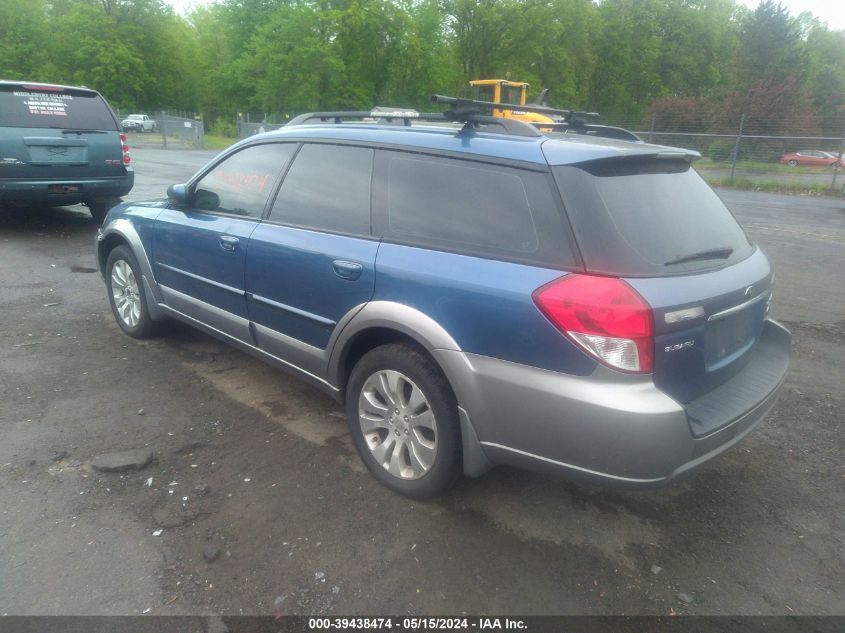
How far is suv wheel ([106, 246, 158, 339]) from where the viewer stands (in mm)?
4949

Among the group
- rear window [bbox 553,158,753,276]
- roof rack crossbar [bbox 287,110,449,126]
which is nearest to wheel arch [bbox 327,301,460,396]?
rear window [bbox 553,158,753,276]

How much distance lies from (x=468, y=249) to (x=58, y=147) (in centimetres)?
782

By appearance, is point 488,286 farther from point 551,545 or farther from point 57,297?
point 57,297

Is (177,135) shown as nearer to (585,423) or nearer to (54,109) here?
(54,109)

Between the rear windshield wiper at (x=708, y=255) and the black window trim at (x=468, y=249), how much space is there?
1.44ft

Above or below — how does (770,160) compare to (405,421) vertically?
above

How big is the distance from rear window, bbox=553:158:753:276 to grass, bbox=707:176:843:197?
19832 millimetres

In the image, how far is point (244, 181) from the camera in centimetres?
406

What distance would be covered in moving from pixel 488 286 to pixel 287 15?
141 ft

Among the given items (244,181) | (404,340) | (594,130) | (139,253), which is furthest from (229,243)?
(594,130)

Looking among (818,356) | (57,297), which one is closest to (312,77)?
(57,297)

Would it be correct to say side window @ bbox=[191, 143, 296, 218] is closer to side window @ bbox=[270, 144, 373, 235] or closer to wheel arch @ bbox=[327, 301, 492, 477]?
side window @ bbox=[270, 144, 373, 235]

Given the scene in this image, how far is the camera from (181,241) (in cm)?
433

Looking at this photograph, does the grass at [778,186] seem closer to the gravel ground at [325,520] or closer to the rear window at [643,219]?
the gravel ground at [325,520]
